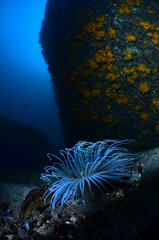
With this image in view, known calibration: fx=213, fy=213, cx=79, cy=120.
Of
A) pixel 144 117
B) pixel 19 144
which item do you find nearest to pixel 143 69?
pixel 144 117

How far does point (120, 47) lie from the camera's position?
5.22 meters

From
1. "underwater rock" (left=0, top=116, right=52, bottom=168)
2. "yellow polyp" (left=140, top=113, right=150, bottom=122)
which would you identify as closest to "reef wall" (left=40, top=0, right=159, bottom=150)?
"yellow polyp" (left=140, top=113, right=150, bottom=122)

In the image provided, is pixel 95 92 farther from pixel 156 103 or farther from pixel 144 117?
pixel 156 103

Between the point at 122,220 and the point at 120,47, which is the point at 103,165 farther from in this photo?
the point at 120,47

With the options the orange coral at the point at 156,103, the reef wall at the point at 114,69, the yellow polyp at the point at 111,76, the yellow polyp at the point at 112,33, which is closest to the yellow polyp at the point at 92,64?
the reef wall at the point at 114,69

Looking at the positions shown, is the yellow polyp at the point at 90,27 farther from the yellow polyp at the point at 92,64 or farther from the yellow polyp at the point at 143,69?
the yellow polyp at the point at 143,69

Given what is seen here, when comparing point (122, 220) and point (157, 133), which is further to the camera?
point (157, 133)

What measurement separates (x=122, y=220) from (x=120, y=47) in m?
4.30

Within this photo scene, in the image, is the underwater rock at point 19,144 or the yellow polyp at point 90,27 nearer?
the yellow polyp at point 90,27

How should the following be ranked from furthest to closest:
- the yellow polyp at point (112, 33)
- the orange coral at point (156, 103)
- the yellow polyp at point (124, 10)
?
the yellow polyp at point (124, 10), the yellow polyp at point (112, 33), the orange coral at point (156, 103)

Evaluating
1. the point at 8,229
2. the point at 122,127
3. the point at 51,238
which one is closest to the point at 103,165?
the point at 51,238

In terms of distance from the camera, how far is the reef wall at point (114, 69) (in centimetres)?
512

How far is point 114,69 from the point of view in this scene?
5.20 m

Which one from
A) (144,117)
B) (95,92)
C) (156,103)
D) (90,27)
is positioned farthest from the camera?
(90,27)
